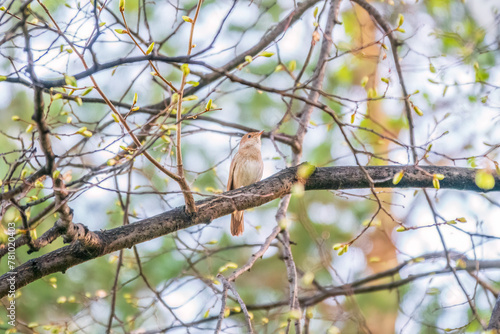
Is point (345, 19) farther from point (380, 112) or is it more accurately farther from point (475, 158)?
point (475, 158)

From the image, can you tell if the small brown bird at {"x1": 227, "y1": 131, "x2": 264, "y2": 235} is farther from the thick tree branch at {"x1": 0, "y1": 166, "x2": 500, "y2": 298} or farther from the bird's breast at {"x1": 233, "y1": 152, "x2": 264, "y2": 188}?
the thick tree branch at {"x1": 0, "y1": 166, "x2": 500, "y2": 298}

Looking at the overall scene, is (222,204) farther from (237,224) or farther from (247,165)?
(247,165)

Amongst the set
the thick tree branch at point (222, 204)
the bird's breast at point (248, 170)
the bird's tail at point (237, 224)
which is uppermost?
the bird's breast at point (248, 170)

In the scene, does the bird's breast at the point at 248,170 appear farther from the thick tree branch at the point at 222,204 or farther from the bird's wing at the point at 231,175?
the thick tree branch at the point at 222,204

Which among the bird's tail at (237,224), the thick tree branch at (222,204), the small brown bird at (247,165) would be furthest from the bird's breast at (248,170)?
the thick tree branch at (222,204)

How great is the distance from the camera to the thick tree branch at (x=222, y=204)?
2943 mm

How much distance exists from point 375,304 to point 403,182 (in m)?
2.89

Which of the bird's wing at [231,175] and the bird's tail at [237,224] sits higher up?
the bird's wing at [231,175]

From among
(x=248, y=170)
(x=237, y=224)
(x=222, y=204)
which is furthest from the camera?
(x=248, y=170)

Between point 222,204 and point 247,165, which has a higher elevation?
point 247,165

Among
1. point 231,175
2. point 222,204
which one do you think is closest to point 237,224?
point 231,175

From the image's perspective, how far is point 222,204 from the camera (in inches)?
138

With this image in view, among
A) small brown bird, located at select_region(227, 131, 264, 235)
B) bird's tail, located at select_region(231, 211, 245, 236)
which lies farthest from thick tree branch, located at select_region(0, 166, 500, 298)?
small brown bird, located at select_region(227, 131, 264, 235)

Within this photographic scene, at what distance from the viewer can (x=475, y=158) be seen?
337cm
